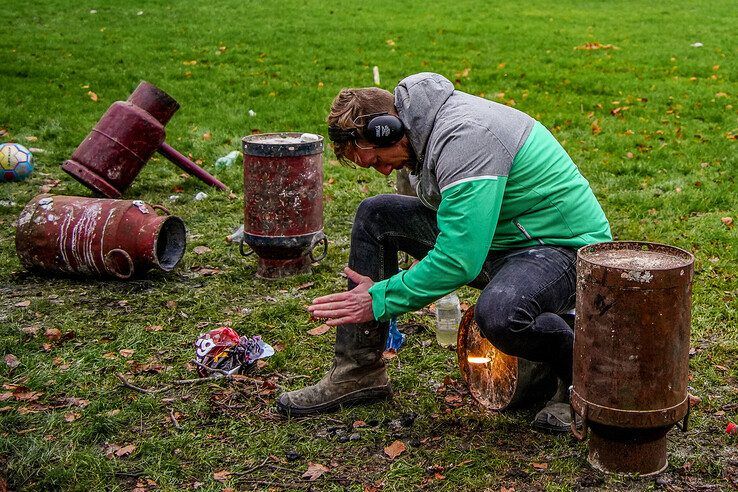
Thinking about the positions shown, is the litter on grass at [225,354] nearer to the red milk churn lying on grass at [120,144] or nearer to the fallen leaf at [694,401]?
the fallen leaf at [694,401]

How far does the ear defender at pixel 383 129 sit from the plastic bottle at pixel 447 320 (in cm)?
154

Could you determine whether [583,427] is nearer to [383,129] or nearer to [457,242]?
[457,242]

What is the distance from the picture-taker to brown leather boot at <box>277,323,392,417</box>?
390cm

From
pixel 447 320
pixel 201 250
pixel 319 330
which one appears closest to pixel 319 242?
pixel 201 250

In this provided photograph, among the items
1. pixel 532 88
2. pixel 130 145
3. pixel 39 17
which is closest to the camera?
pixel 130 145

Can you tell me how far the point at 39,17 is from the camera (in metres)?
16.8

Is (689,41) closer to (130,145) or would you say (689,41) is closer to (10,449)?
(130,145)

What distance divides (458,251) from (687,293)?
810mm

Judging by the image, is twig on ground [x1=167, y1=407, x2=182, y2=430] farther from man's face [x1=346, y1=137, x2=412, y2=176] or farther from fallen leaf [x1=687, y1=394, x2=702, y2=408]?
fallen leaf [x1=687, y1=394, x2=702, y2=408]

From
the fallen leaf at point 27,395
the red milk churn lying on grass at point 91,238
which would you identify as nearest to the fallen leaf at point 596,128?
the red milk churn lying on grass at point 91,238

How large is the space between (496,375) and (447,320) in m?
0.91

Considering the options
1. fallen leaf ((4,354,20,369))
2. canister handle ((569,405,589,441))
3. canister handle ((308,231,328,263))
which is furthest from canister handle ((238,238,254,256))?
canister handle ((569,405,589,441))

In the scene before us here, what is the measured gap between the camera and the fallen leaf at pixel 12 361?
14.7 feet

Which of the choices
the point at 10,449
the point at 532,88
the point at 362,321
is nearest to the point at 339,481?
the point at 362,321
